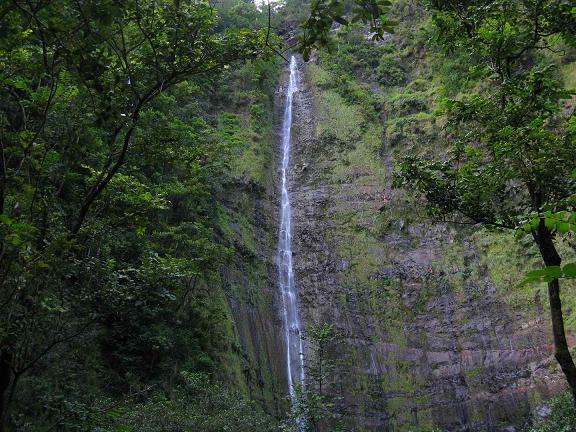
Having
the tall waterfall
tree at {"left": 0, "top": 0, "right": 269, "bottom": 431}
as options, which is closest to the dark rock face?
the tall waterfall

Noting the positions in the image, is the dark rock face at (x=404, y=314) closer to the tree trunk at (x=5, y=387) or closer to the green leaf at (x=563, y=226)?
the tree trunk at (x=5, y=387)

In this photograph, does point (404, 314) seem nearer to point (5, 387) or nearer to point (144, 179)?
point (144, 179)

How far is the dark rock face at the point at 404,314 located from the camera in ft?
50.8

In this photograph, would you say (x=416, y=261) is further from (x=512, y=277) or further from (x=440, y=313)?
(x=512, y=277)

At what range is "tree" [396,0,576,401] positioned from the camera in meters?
5.13

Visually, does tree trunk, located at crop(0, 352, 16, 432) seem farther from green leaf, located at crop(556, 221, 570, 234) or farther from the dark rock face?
the dark rock face

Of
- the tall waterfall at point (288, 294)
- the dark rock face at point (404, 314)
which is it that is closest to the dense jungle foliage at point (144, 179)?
the dark rock face at point (404, 314)

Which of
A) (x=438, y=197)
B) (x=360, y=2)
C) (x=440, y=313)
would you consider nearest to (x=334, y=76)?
(x=440, y=313)

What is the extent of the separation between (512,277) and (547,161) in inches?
525

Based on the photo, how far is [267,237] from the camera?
69.5 feet

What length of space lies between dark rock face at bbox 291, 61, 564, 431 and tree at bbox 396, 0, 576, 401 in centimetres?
1063

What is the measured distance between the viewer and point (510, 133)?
5.20 metres

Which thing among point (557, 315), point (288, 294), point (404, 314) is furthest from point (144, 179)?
point (557, 315)

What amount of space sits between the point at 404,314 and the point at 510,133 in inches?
563
